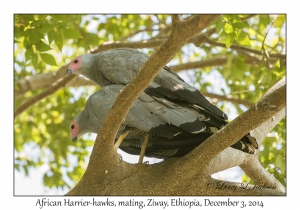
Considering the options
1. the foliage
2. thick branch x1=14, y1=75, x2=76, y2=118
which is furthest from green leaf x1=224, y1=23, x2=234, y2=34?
thick branch x1=14, y1=75, x2=76, y2=118

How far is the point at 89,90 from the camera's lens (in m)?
8.90

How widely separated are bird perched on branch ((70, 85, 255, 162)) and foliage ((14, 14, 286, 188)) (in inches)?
38.5

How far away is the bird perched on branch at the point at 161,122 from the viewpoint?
3.70 m

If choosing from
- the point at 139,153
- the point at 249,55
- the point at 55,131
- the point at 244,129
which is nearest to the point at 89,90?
the point at 55,131

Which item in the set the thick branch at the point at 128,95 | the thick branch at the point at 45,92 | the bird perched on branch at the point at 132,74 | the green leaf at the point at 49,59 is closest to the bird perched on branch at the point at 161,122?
the bird perched on branch at the point at 132,74

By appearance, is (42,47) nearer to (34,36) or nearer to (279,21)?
(34,36)

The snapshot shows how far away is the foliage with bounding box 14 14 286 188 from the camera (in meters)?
4.70

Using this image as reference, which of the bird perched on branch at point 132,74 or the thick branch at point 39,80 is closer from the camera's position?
the bird perched on branch at point 132,74

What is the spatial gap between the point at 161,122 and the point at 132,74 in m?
0.62

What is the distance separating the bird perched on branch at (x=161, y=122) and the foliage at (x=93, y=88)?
0.98 m

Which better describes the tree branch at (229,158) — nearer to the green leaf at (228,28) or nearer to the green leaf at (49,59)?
the green leaf at (228,28)

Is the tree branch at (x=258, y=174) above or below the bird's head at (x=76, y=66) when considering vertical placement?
below
